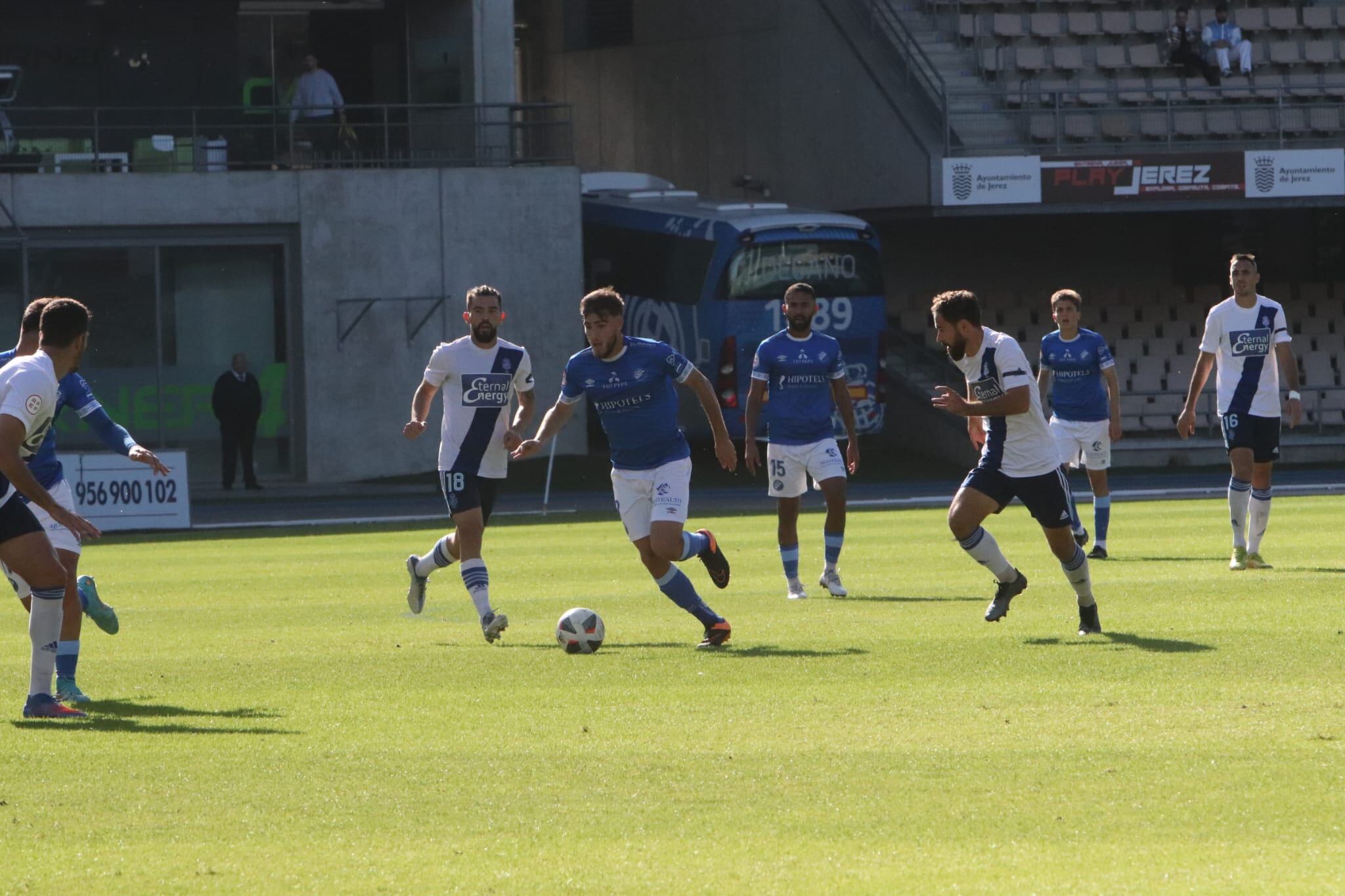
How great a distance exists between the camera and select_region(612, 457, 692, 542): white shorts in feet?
36.7

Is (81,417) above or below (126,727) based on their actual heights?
above

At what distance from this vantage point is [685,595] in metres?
11.1

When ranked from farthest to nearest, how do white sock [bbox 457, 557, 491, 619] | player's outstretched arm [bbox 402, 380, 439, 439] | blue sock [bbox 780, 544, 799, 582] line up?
blue sock [bbox 780, 544, 799, 582]
player's outstretched arm [bbox 402, 380, 439, 439]
white sock [bbox 457, 557, 491, 619]

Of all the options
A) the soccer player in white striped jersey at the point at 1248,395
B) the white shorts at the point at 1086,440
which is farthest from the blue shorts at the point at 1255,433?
the white shorts at the point at 1086,440

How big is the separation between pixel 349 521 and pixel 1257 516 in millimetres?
13575

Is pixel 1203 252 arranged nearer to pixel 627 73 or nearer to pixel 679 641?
pixel 627 73

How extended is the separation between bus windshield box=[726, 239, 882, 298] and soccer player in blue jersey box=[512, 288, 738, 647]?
1866 cm

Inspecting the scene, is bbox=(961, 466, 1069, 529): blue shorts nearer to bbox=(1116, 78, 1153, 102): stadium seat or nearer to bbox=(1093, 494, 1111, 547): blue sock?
bbox=(1093, 494, 1111, 547): blue sock

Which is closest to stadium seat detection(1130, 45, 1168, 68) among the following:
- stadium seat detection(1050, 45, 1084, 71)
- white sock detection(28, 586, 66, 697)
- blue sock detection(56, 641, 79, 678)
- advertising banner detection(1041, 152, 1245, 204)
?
stadium seat detection(1050, 45, 1084, 71)

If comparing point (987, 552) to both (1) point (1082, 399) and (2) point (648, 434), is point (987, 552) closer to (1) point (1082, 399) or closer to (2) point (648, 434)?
(2) point (648, 434)

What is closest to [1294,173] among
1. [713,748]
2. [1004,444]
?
[1004,444]

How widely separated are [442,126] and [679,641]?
73.2ft

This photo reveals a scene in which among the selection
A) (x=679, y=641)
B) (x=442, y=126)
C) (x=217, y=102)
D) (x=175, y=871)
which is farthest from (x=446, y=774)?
(x=217, y=102)

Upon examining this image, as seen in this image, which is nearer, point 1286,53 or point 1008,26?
point 1286,53
